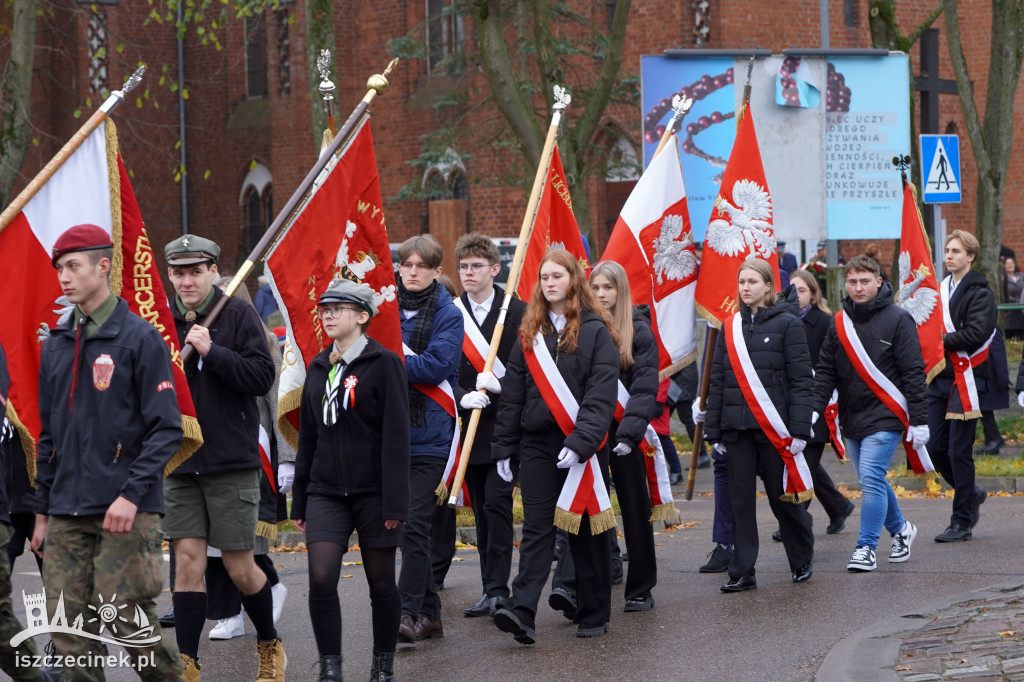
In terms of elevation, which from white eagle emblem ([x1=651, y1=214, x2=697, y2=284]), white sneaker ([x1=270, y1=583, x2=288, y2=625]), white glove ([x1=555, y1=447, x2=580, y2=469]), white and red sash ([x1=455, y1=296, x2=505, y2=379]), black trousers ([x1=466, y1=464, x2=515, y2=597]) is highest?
white eagle emblem ([x1=651, y1=214, x2=697, y2=284])

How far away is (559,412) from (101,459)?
109 inches

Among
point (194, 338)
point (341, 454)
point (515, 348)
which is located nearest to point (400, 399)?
point (341, 454)

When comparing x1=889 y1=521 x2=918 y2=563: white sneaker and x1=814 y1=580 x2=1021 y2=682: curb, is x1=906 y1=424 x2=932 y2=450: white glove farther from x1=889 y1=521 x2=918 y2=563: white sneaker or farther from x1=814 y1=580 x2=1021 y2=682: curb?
x1=814 y1=580 x2=1021 y2=682: curb

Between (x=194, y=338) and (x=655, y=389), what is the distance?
108 inches

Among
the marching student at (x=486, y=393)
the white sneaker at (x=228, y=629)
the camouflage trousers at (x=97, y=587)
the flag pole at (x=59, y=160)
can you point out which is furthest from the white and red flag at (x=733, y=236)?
the camouflage trousers at (x=97, y=587)

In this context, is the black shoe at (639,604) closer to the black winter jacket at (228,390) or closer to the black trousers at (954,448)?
the black winter jacket at (228,390)

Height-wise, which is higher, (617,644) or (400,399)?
(400,399)

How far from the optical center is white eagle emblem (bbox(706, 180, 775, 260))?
10523 millimetres

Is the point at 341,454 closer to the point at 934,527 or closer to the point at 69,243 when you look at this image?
the point at 69,243

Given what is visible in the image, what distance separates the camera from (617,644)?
771 centimetres

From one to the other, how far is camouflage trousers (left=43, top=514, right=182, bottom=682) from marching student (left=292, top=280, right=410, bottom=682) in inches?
39.3

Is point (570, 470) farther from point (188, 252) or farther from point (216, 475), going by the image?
point (188, 252)

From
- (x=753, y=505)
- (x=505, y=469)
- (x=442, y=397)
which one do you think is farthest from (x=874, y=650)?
(x=442, y=397)

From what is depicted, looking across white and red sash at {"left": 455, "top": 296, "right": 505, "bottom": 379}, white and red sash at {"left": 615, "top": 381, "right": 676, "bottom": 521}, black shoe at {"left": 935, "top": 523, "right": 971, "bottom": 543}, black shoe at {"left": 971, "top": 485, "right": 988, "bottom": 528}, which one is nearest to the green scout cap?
white and red sash at {"left": 455, "top": 296, "right": 505, "bottom": 379}
